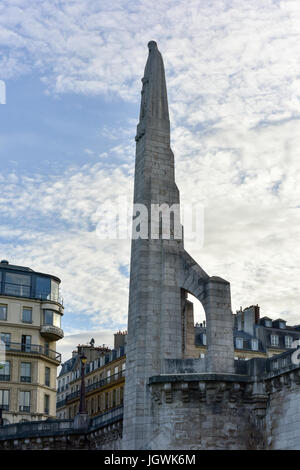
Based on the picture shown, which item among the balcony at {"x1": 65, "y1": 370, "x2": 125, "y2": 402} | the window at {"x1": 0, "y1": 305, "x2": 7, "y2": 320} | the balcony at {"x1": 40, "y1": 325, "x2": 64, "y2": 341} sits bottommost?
the balcony at {"x1": 65, "y1": 370, "x2": 125, "y2": 402}

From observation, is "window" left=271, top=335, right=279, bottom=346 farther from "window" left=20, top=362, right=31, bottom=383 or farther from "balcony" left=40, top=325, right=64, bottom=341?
"window" left=20, top=362, right=31, bottom=383

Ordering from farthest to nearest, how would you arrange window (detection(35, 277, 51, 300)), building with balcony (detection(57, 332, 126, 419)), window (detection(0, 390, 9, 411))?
1. building with balcony (detection(57, 332, 126, 419))
2. window (detection(35, 277, 51, 300))
3. window (detection(0, 390, 9, 411))

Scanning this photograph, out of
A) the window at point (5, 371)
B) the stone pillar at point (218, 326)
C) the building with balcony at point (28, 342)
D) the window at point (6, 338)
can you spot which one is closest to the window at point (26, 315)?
the building with balcony at point (28, 342)

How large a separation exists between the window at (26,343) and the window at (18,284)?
4.35 meters

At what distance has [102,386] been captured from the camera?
8181 cm

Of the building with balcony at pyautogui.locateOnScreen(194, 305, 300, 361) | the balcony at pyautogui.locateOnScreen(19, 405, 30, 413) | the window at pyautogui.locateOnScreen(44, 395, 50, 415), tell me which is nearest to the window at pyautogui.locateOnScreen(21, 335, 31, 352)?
the window at pyautogui.locateOnScreen(44, 395, 50, 415)

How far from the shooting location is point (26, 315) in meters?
73.4

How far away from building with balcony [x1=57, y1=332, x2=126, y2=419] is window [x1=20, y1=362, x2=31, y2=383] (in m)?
5.54

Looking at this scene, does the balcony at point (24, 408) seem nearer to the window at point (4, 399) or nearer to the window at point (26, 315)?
the window at point (4, 399)

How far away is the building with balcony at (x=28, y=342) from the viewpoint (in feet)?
230

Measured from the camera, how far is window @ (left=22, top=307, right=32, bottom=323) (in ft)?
240

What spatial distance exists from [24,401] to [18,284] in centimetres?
1177
